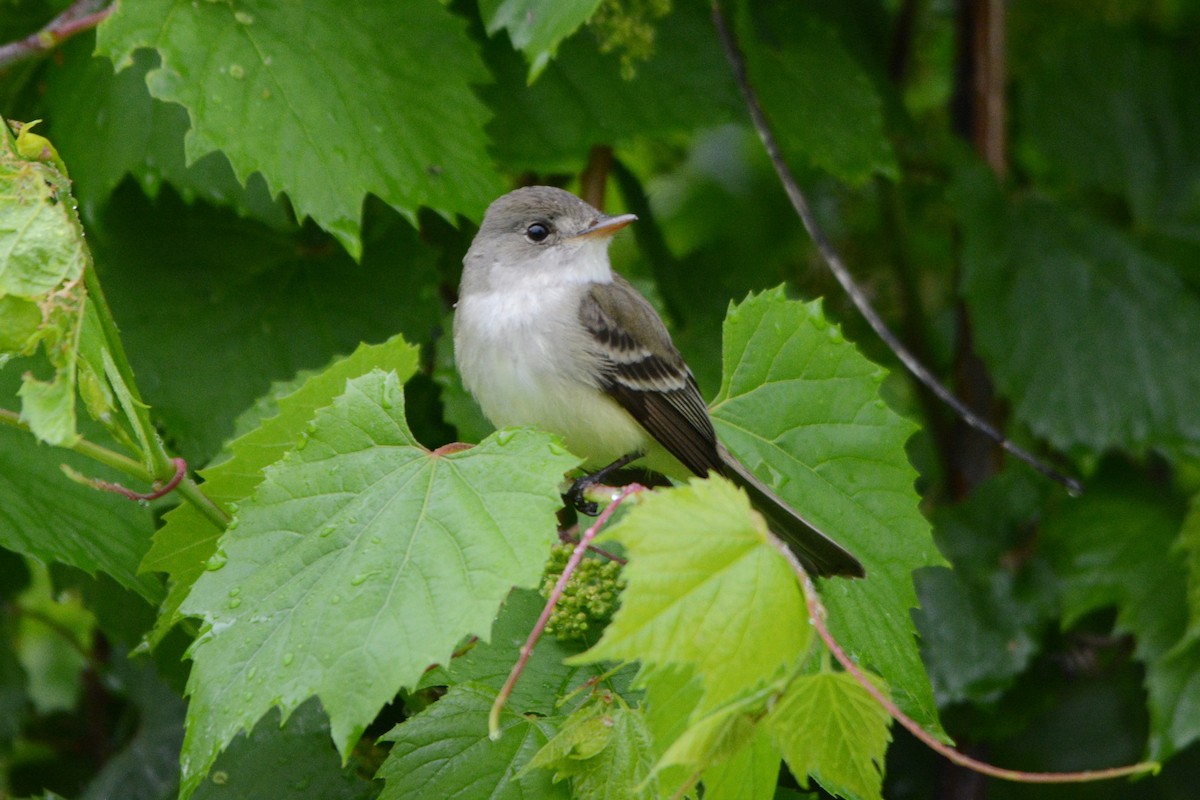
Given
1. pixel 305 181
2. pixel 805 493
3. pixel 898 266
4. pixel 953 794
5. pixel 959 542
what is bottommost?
pixel 953 794

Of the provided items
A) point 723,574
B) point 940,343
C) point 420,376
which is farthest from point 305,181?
point 940,343

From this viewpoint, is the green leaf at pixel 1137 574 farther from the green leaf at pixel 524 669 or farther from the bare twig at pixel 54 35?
the bare twig at pixel 54 35

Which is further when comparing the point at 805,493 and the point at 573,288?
the point at 573,288

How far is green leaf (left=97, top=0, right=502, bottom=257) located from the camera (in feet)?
8.42

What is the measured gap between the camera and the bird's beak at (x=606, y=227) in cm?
315

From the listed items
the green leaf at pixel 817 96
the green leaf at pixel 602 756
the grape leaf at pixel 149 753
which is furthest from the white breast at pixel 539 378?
the grape leaf at pixel 149 753

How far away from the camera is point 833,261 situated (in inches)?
114

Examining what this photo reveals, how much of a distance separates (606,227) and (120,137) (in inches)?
48.4

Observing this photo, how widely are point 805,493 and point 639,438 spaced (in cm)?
66

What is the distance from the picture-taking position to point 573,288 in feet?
10.7

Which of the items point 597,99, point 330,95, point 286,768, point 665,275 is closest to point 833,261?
point 597,99

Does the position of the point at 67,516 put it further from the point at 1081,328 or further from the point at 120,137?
the point at 1081,328

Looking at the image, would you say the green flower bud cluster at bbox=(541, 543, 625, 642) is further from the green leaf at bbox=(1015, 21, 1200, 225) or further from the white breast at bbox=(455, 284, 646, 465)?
the green leaf at bbox=(1015, 21, 1200, 225)

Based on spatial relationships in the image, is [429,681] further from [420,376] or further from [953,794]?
[953,794]
